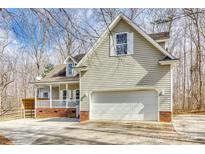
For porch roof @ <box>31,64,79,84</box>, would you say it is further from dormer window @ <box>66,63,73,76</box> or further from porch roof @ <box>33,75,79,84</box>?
dormer window @ <box>66,63,73,76</box>

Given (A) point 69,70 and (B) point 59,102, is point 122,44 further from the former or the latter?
(B) point 59,102

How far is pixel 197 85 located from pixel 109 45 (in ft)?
32.1

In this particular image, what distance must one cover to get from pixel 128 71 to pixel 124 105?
5.06 ft

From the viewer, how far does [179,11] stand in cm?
690

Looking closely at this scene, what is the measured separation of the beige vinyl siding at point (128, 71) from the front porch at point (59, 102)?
2355 millimetres

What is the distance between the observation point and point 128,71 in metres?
9.89

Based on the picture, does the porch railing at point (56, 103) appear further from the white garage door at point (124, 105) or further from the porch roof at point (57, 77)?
the white garage door at point (124, 105)

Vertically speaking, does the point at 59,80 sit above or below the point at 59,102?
above

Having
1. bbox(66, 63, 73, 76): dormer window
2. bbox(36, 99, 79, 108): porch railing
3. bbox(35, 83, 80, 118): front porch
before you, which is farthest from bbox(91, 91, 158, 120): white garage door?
bbox(66, 63, 73, 76): dormer window

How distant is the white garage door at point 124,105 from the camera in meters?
9.48

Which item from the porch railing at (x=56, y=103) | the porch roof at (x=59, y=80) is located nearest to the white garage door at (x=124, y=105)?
the porch railing at (x=56, y=103)

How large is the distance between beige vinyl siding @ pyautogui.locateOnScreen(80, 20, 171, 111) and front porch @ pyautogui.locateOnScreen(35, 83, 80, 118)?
2355mm

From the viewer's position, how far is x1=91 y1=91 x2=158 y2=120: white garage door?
9.48m

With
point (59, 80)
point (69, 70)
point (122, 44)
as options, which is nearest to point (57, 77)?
point (59, 80)
